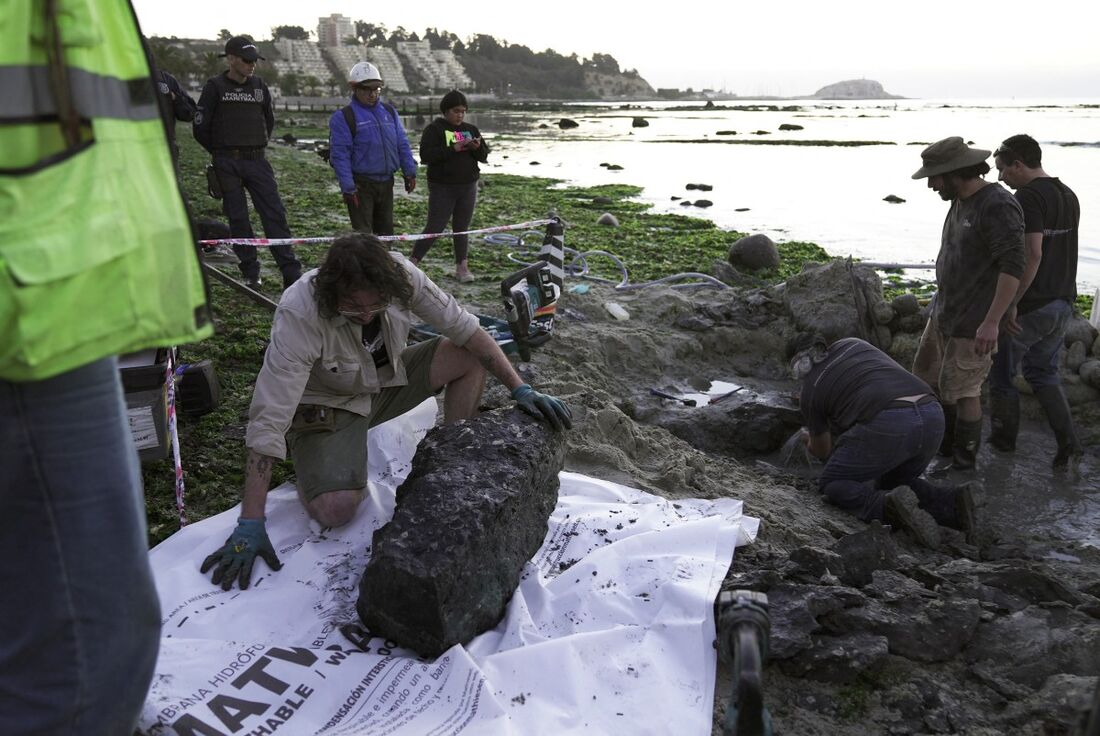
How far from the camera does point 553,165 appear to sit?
23781 mm

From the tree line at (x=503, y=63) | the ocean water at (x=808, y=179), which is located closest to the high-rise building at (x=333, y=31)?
the tree line at (x=503, y=63)

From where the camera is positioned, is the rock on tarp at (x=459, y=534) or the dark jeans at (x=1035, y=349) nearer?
the rock on tarp at (x=459, y=534)

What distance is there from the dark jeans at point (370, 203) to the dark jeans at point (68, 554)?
5.84 m

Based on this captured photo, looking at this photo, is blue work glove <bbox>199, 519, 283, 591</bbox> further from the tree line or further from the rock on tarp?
the tree line

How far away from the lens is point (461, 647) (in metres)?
2.49

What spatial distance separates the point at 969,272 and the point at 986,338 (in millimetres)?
390

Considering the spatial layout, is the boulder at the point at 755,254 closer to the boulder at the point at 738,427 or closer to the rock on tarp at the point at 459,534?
the boulder at the point at 738,427

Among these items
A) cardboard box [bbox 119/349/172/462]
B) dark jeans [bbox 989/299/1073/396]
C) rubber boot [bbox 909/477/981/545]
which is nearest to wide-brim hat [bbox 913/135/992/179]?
dark jeans [bbox 989/299/1073/396]

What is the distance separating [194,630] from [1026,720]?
2.59 m

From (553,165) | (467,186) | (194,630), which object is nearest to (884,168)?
(553,165)

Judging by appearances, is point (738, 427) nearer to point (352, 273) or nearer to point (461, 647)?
point (352, 273)

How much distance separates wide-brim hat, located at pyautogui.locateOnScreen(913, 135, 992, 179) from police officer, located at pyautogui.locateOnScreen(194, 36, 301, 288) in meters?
4.64

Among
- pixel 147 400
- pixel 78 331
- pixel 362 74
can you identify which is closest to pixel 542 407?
pixel 147 400

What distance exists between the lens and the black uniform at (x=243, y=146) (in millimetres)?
6238
